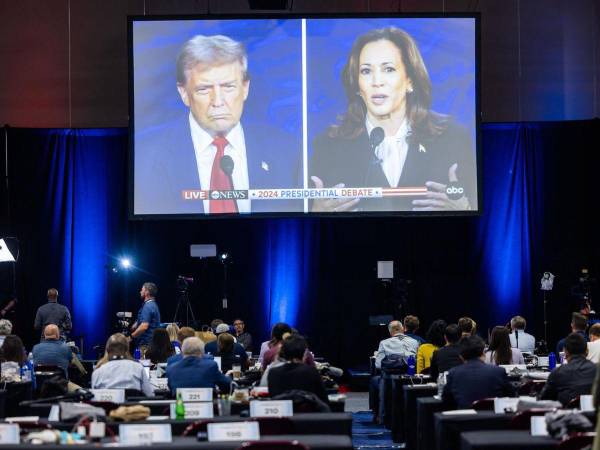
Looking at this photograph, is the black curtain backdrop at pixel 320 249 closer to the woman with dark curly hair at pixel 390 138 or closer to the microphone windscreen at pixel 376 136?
the woman with dark curly hair at pixel 390 138

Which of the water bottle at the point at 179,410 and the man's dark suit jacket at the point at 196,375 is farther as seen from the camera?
the man's dark suit jacket at the point at 196,375

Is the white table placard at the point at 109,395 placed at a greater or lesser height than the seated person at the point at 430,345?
lesser

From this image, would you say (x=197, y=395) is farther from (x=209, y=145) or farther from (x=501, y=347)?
(x=209, y=145)

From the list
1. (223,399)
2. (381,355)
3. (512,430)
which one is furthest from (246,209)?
(512,430)

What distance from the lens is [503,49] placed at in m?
17.4

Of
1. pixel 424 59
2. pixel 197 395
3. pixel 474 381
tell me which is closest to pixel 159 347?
pixel 197 395

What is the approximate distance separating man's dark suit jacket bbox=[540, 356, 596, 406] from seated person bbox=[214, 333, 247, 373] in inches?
141

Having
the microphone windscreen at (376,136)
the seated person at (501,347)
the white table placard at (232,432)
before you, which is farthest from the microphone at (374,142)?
the white table placard at (232,432)

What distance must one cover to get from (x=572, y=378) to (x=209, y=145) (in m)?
8.19

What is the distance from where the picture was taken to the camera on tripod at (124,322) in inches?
604

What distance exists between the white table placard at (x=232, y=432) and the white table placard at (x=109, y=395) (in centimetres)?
220

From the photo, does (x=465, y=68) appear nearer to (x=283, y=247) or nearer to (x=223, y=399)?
(x=283, y=247)

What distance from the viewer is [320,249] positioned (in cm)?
1733

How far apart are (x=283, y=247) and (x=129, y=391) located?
8.87 meters
